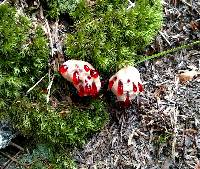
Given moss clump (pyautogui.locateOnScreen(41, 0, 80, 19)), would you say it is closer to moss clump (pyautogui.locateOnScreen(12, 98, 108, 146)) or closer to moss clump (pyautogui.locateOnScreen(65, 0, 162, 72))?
moss clump (pyautogui.locateOnScreen(65, 0, 162, 72))

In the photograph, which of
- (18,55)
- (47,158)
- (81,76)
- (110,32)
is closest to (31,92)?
(18,55)

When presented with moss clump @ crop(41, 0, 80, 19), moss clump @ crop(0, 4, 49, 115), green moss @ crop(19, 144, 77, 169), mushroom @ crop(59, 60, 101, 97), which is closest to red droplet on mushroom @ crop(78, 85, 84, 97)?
mushroom @ crop(59, 60, 101, 97)

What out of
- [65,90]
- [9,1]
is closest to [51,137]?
[65,90]

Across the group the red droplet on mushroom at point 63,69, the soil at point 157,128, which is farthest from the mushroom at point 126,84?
the red droplet on mushroom at point 63,69

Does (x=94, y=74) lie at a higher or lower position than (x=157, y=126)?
higher

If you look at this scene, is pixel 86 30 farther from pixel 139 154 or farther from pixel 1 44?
pixel 139 154

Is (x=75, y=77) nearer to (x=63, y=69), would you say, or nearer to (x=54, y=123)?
(x=63, y=69)

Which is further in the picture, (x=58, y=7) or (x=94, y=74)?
(x=58, y=7)
